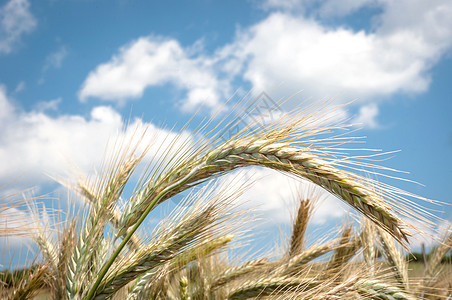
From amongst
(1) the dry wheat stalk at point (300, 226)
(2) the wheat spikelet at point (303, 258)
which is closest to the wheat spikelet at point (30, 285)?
(2) the wheat spikelet at point (303, 258)

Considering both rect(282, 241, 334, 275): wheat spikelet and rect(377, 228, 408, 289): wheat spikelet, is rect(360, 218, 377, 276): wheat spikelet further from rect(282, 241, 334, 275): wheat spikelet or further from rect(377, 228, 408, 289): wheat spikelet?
rect(282, 241, 334, 275): wheat spikelet

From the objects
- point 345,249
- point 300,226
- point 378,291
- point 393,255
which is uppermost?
point 300,226

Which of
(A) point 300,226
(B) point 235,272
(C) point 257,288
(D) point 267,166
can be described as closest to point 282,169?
(D) point 267,166

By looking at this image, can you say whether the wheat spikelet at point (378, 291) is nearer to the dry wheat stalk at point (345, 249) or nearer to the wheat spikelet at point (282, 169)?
the wheat spikelet at point (282, 169)

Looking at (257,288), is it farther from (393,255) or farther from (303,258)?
(393,255)

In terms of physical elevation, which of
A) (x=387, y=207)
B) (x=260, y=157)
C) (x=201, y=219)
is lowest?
(x=387, y=207)

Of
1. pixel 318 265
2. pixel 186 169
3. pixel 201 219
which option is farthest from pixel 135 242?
pixel 318 265

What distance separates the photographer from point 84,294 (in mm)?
1512

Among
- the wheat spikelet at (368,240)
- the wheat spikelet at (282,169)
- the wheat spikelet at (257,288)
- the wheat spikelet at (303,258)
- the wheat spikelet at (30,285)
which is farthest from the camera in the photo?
the wheat spikelet at (368,240)

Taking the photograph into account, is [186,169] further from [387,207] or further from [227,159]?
[387,207]

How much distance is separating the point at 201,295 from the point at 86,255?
2.67ft

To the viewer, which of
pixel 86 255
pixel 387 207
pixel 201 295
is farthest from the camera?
pixel 201 295

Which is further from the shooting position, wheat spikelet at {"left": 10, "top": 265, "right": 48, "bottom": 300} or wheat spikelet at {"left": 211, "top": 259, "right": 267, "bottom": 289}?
wheat spikelet at {"left": 211, "top": 259, "right": 267, "bottom": 289}

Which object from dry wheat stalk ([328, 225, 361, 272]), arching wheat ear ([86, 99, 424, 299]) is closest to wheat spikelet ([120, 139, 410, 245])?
arching wheat ear ([86, 99, 424, 299])
